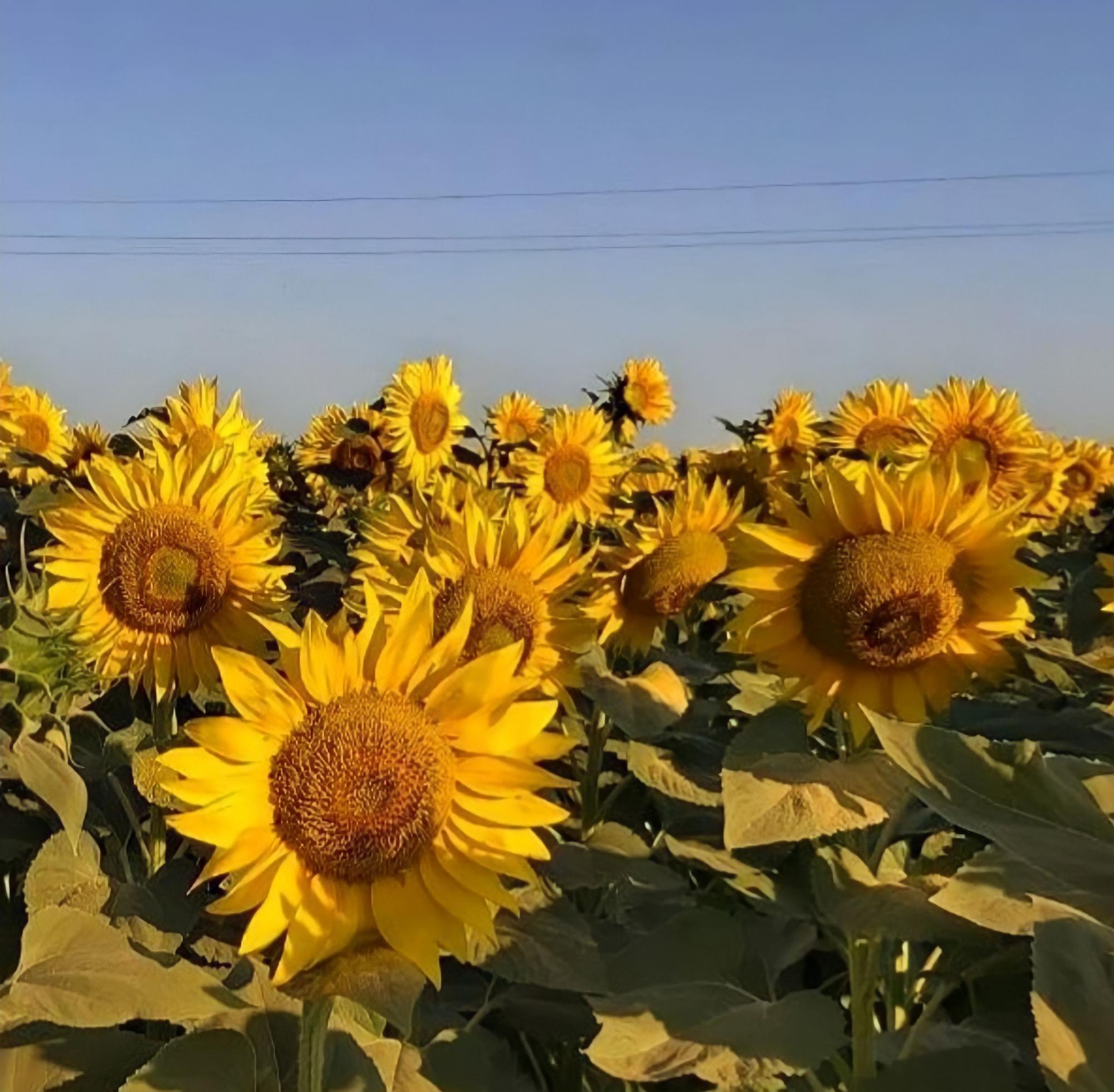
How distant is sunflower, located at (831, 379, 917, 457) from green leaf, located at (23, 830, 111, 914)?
3081 mm

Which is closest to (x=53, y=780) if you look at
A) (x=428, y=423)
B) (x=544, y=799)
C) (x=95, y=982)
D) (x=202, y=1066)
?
(x=95, y=982)

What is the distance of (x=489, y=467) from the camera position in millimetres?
5609

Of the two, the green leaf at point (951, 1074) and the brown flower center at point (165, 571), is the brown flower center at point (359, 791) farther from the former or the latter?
the brown flower center at point (165, 571)

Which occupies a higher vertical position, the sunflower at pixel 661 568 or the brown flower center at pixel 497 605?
the sunflower at pixel 661 568

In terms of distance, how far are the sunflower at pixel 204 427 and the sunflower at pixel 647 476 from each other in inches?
59.0

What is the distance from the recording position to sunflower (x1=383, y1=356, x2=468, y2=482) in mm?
5379

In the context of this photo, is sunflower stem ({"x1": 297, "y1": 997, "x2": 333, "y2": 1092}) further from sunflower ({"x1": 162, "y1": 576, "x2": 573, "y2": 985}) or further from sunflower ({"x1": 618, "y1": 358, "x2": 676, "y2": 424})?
sunflower ({"x1": 618, "y1": 358, "x2": 676, "y2": 424})

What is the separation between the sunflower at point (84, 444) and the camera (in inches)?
200

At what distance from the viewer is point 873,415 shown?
4.91 metres

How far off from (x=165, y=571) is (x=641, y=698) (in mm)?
959

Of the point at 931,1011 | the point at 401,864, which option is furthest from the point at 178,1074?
the point at 931,1011

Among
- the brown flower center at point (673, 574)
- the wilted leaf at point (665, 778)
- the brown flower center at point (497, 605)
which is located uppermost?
the brown flower center at point (673, 574)

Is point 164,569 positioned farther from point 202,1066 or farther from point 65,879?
point 202,1066

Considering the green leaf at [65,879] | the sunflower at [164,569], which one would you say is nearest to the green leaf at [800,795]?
the green leaf at [65,879]
